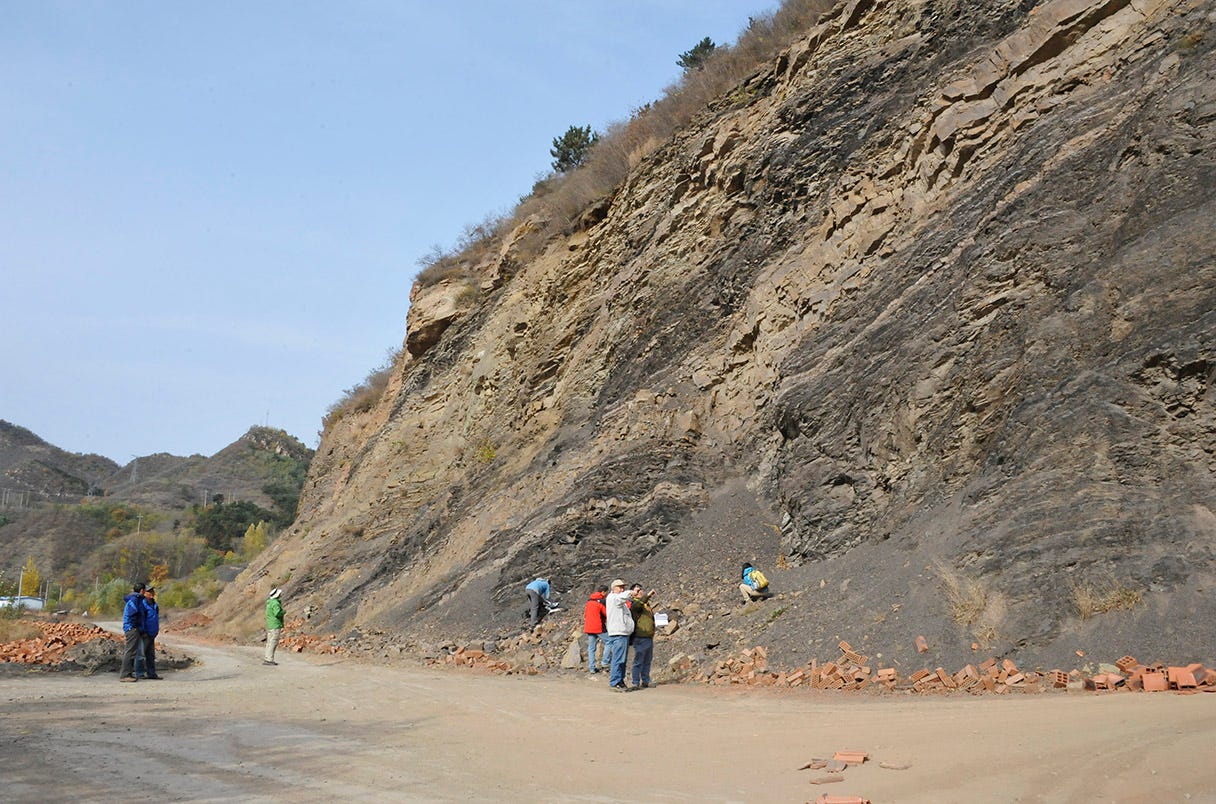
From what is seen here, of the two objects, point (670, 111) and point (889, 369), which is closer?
point (889, 369)

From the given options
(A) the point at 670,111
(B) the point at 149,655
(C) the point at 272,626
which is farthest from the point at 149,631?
(A) the point at 670,111

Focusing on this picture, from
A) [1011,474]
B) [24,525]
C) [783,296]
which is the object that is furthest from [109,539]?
[1011,474]

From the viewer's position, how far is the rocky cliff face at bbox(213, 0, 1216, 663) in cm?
1041

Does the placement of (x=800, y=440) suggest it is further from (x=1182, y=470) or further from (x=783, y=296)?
(x=1182, y=470)

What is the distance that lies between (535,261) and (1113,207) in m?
20.1

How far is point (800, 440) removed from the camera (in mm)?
15711

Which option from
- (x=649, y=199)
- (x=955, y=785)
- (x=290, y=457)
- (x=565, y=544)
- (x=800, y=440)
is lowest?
(x=955, y=785)

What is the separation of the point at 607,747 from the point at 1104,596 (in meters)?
4.93

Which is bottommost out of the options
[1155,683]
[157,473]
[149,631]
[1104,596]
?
[149,631]

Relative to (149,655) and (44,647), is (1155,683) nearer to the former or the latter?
(149,655)

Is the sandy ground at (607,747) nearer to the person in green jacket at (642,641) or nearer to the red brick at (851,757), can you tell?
the red brick at (851,757)

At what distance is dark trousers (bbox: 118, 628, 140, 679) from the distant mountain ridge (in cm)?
9822

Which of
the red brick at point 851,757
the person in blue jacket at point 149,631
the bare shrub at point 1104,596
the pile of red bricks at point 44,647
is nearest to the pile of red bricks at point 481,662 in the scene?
the person in blue jacket at point 149,631

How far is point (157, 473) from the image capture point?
14138 centimetres
